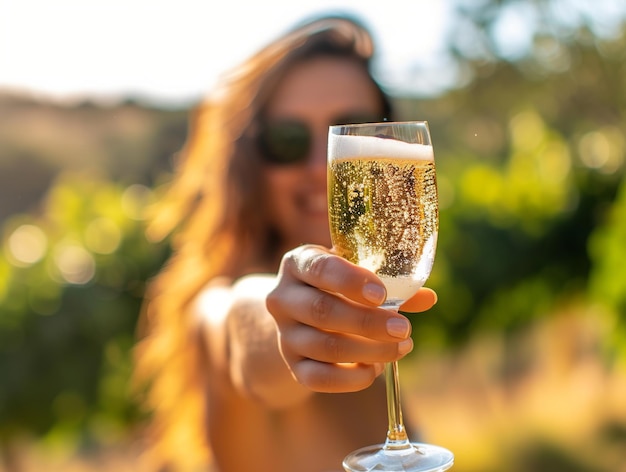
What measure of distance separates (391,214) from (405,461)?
51cm

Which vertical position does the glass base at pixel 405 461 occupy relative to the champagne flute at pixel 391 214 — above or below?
below

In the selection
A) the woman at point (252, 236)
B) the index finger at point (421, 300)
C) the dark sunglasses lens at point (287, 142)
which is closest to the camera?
the index finger at point (421, 300)

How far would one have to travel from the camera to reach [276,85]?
11.1ft

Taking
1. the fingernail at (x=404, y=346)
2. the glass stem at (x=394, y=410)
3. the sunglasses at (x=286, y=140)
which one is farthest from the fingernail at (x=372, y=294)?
the sunglasses at (x=286, y=140)

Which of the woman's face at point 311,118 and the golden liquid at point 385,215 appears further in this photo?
the woman's face at point 311,118

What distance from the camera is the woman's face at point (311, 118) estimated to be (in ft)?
10.9

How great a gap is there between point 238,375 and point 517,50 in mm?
26432

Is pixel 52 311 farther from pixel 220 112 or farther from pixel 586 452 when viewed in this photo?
pixel 586 452

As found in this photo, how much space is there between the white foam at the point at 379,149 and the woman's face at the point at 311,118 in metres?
1.57

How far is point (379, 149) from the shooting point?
1.61m

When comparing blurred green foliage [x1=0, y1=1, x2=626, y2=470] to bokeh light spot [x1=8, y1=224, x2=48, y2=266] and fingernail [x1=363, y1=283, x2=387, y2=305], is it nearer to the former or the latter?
bokeh light spot [x1=8, y1=224, x2=48, y2=266]

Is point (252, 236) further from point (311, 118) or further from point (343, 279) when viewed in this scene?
point (343, 279)

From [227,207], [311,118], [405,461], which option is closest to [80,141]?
[227,207]

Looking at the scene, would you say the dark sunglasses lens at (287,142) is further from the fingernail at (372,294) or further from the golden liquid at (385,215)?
the fingernail at (372,294)
